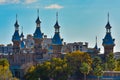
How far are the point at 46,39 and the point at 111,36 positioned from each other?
171 ft

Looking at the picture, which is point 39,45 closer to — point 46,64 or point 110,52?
point 110,52

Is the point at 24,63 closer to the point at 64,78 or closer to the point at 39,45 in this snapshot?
the point at 39,45

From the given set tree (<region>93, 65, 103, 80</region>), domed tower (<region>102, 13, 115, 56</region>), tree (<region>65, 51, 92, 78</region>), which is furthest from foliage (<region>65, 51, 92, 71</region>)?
domed tower (<region>102, 13, 115, 56</region>)

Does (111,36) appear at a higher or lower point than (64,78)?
higher

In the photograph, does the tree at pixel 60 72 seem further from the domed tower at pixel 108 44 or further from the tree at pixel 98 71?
the domed tower at pixel 108 44

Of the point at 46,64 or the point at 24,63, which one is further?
the point at 24,63

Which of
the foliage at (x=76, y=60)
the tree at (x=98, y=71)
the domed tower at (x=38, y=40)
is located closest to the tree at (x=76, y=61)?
the foliage at (x=76, y=60)

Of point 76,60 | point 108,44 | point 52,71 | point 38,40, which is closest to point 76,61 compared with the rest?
point 76,60

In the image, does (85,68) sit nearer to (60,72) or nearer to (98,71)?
(98,71)

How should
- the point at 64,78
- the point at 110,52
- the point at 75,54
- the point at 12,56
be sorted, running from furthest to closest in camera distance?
the point at 12,56 < the point at 110,52 < the point at 75,54 < the point at 64,78

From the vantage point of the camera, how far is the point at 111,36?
11244 cm

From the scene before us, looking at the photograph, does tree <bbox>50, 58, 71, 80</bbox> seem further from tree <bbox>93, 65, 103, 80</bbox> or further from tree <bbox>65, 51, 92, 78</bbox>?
tree <bbox>93, 65, 103, 80</bbox>

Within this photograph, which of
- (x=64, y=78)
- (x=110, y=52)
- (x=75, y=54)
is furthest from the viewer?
(x=110, y=52)

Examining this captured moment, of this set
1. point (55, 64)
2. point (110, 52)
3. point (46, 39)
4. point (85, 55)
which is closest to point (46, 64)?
point (55, 64)
